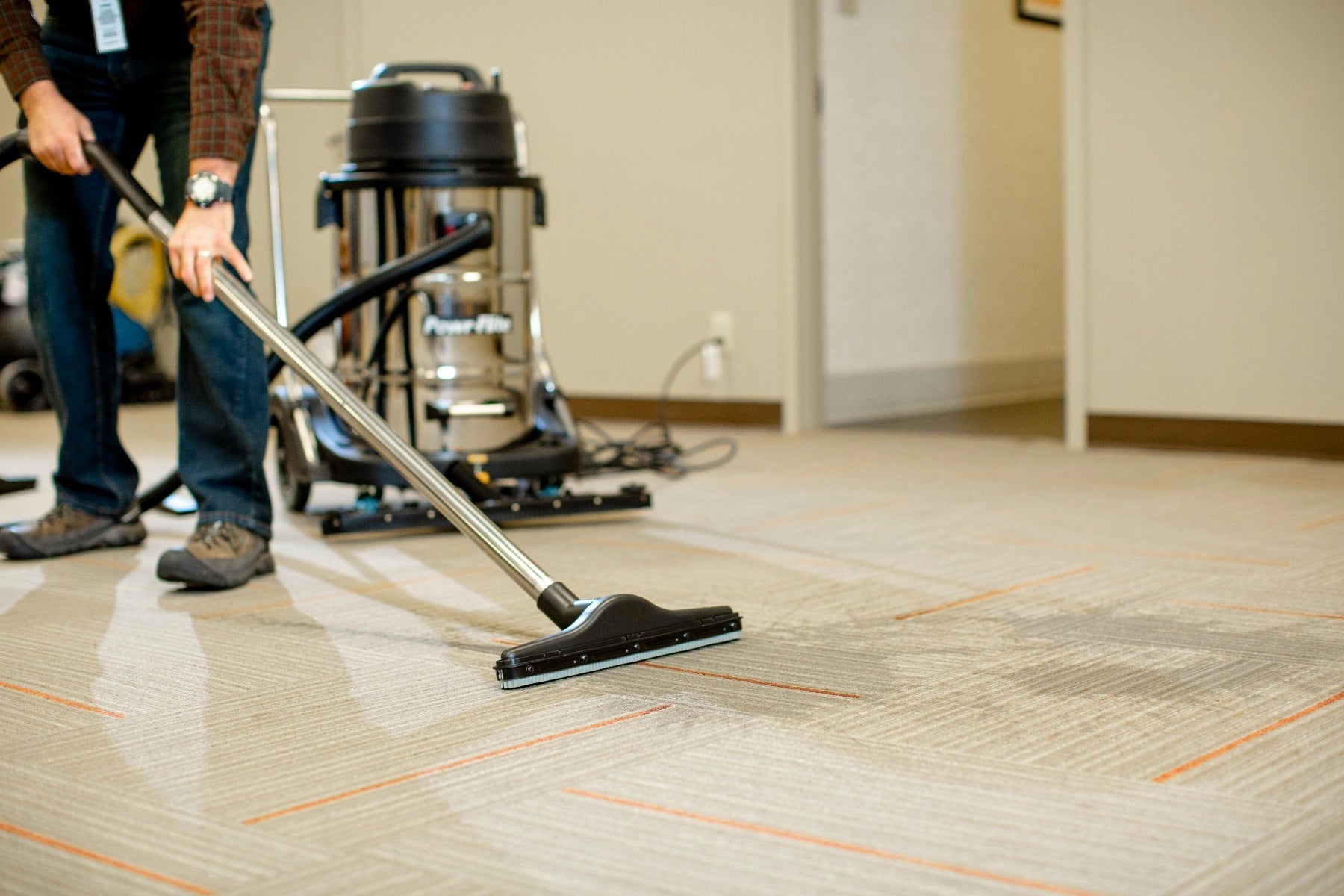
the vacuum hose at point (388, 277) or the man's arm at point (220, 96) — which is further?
the vacuum hose at point (388, 277)

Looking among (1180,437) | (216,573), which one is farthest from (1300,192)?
(216,573)

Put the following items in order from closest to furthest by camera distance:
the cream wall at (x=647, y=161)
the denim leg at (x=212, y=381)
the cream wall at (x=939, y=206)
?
the denim leg at (x=212, y=381) → the cream wall at (x=647, y=161) → the cream wall at (x=939, y=206)

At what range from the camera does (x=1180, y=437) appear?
3.03m

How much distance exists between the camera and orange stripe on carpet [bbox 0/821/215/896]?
0.82m

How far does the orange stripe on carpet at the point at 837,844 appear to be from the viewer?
80 centimetres

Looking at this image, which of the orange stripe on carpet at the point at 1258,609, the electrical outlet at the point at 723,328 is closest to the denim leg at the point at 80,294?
the orange stripe on carpet at the point at 1258,609

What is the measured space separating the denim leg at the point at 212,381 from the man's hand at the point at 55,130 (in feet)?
0.36

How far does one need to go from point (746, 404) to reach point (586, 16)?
1.21 m

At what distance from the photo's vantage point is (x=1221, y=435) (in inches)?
117

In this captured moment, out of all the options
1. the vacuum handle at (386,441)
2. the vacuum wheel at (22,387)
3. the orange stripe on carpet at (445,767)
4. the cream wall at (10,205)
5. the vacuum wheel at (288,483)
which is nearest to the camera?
the orange stripe on carpet at (445,767)

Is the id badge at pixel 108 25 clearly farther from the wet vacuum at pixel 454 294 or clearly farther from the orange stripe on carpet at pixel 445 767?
the orange stripe on carpet at pixel 445 767

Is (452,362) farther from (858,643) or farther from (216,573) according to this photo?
(858,643)

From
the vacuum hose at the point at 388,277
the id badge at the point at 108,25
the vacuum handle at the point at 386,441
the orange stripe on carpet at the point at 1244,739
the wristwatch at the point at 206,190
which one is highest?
the id badge at the point at 108,25

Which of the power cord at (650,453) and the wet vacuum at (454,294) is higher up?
the wet vacuum at (454,294)
